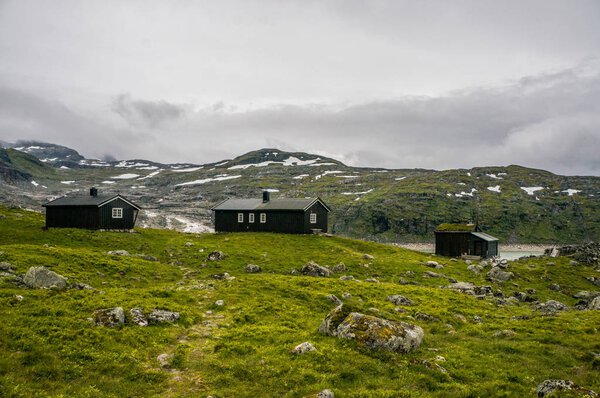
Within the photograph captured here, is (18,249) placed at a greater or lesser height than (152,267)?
greater

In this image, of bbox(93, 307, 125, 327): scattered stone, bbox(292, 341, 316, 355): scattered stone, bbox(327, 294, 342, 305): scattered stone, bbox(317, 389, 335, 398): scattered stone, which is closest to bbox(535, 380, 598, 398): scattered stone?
bbox(317, 389, 335, 398): scattered stone

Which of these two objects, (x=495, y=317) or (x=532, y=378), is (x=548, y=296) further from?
(x=532, y=378)

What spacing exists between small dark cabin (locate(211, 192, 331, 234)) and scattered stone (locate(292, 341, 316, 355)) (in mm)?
53986

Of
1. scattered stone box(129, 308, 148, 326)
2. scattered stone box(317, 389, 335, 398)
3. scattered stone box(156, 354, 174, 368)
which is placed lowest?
scattered stone box(156, 354, 174, 368)

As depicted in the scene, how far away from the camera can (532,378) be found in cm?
1417

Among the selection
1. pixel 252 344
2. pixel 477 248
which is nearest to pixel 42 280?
pixel 252 344

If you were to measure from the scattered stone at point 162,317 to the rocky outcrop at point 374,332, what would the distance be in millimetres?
8736

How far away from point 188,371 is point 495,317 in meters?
21.6

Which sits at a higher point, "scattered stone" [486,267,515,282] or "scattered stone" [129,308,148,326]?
"scattered stone" [129,308,148,326]

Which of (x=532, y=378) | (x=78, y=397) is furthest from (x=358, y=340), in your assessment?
(x=78, y=397)

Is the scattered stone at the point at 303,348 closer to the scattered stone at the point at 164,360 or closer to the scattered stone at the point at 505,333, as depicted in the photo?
the scattered stone at the point at 164,360

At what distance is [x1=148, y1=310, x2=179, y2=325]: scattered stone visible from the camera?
19419 mm

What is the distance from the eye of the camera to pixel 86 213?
60.5m

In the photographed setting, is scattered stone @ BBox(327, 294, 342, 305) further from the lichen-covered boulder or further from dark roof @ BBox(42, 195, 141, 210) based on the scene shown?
dark roof @ BBox(42, 195, 141, 210)
